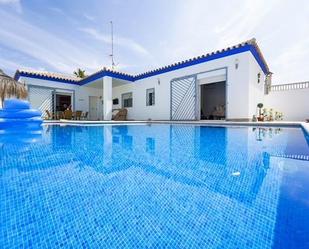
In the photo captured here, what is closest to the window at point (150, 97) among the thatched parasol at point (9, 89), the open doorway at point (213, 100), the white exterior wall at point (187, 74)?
the white exterior wall at point (187, 74)

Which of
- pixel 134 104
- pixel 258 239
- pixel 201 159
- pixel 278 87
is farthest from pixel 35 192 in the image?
pixel 278 87

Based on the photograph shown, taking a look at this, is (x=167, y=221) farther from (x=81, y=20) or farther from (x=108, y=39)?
(x=108, y=39)

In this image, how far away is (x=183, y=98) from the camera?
1074 centimetres

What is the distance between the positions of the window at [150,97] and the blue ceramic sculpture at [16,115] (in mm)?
7431

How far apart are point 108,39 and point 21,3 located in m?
9.71

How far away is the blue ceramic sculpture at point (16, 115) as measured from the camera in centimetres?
648

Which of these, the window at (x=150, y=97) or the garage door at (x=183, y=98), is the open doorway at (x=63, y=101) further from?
the garage door at (x=183, y=98)

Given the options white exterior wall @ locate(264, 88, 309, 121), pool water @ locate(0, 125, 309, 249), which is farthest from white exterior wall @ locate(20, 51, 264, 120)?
pool water @ locate(0, 125, 309, 249)

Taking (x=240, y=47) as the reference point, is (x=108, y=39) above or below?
above

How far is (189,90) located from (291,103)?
7431mm

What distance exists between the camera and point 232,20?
29.1ft

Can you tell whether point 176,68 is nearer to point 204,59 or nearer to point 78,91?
point 204,59

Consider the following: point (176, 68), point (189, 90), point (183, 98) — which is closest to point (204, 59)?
point (189, 90)

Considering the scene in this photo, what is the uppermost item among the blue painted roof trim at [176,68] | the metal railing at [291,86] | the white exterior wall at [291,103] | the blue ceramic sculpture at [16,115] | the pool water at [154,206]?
the blue painted roof trim at [176,68]
